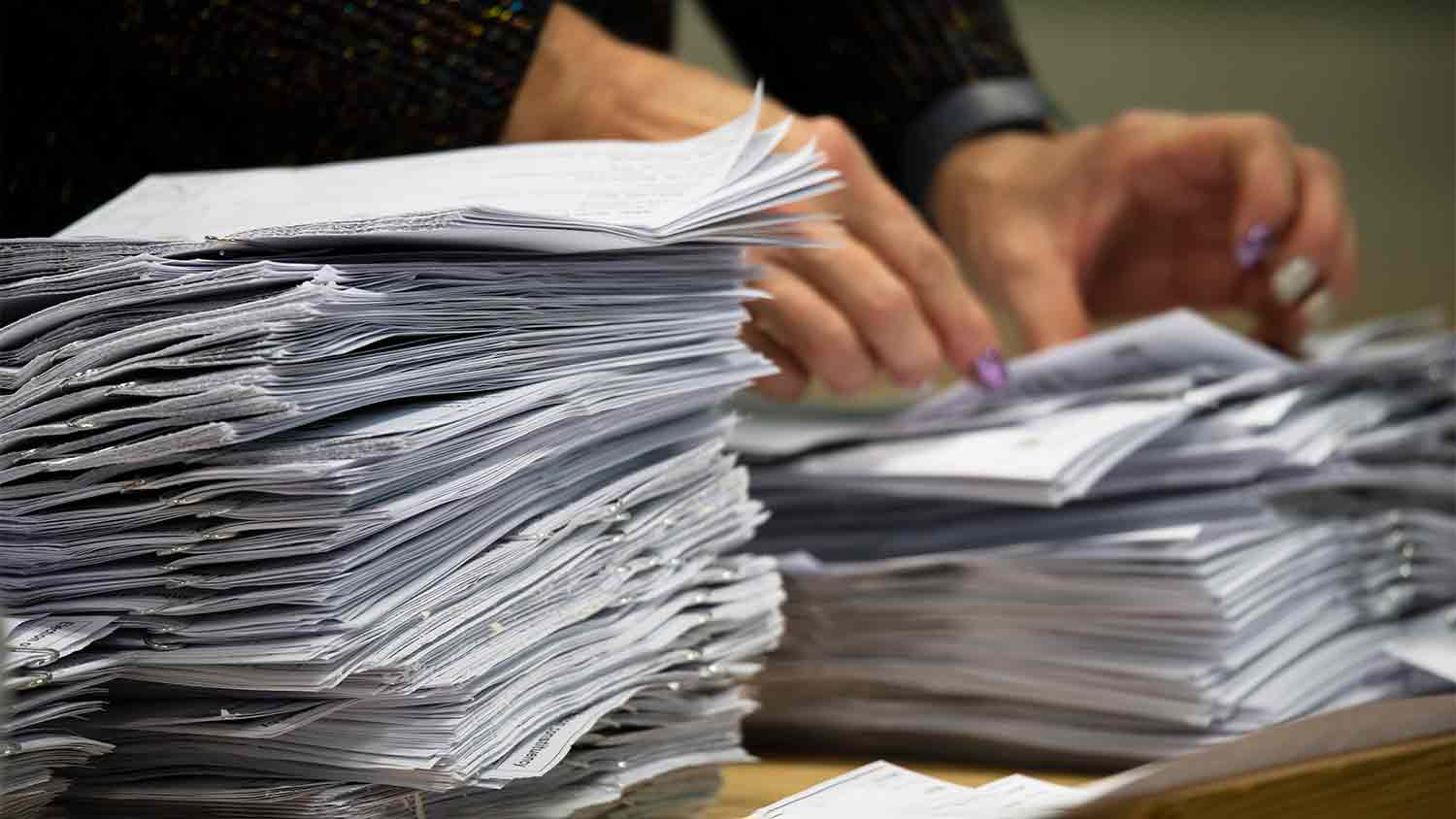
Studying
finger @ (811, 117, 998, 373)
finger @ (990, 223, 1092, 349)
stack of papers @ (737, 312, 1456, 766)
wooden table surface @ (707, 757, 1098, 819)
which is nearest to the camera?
wooden table surface @ (707, 757, 1098, 819)

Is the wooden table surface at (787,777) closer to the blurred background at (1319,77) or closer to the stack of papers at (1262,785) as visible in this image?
the stack of papers at (1262,785)

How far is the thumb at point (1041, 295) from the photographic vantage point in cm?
118

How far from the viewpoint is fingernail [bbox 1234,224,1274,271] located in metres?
1.24

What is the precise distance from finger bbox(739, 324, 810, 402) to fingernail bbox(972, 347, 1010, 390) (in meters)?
0.12

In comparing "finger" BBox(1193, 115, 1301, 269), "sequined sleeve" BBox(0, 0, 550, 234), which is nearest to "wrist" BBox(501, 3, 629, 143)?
"sequined sleeve" BBox(0, 0, 550, 234)

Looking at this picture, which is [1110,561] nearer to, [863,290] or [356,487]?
[863,290]

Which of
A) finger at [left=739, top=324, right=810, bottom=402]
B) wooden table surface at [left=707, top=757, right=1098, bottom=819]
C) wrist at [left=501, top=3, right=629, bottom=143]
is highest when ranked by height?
wrist at [left=501, top=3, right=629, bottom=143]

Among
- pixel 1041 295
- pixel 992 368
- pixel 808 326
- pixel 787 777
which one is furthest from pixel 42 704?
pixel 1041 295

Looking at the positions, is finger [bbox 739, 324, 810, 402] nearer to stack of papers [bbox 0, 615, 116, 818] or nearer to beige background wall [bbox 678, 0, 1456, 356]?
stack of papers [bbox 0, 615, 116, 818]

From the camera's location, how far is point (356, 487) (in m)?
0.47

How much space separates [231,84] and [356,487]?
1.27ft

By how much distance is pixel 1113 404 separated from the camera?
2.82ft

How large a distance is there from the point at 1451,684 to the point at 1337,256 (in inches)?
21.7

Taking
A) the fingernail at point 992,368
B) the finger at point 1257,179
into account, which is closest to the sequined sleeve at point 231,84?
the fingernail at point 992,368
